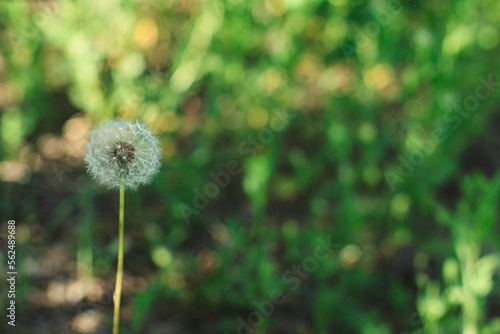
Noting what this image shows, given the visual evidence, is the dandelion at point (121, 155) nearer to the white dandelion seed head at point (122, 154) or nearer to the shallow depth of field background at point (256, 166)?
the white dandelion seed head at point (122, 154)

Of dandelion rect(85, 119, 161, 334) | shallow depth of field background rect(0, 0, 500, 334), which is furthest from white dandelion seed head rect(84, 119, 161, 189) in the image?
shallow depth of field background rect(0, 0, 500, 334)

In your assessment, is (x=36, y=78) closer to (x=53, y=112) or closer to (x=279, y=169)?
(x=53, y=112)

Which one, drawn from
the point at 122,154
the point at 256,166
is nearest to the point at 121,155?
the point at 122,154

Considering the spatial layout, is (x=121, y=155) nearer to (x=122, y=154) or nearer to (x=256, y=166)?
(x=122, y=154)

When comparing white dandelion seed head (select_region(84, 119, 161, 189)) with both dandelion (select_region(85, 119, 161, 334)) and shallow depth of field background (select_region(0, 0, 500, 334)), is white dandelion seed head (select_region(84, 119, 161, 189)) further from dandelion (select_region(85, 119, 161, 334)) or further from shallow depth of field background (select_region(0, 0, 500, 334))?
shallow depth of field background (select_region(0, 0, 500, 334))

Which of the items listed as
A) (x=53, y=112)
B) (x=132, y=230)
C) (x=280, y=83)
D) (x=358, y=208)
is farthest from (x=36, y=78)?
(x=358, y=208)

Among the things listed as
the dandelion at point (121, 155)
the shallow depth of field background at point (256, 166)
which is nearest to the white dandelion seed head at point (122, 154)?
the dandelion at point (121, 155)
